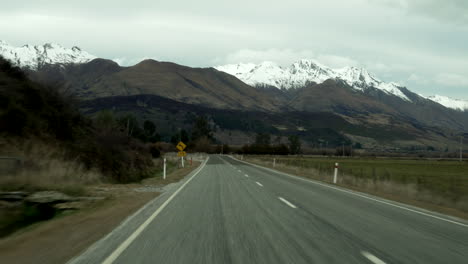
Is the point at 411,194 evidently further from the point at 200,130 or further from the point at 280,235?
the point at 200,130

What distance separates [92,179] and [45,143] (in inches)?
166

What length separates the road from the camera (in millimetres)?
6008

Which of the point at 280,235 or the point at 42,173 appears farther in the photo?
the point at 42,173

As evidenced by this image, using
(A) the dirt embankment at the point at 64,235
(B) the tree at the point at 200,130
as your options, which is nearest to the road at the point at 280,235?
(A) the dirt embankment at the point at 64,235

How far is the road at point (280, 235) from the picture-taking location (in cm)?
601

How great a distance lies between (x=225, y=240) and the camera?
706cm

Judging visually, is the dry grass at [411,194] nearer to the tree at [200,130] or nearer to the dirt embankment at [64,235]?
the dirt embankment at [64,235]

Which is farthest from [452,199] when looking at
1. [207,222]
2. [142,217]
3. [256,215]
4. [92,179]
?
[92,179]

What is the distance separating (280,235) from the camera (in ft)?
Result: 24.6

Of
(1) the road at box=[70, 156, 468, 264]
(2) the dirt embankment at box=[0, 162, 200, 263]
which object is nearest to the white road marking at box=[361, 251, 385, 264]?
(1) the road at box=[70, 156, 468, 264]

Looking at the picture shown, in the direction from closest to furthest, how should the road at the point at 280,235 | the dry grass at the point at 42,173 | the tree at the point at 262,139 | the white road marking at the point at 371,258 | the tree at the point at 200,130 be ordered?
the white road marking at the point at 371,258 → the road at the point at 280,235 → the dry grass at the point at 42,173 → the tree at the point at 200,130 → the tree at the point at 262,139

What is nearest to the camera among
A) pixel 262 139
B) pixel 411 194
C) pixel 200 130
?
pixel 411 194

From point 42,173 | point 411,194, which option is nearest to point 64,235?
point 42,173

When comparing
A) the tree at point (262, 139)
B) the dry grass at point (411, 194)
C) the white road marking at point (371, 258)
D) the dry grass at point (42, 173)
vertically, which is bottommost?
the dry grass at point (411, 194)
